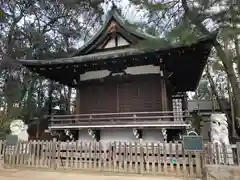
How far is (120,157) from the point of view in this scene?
7.09m

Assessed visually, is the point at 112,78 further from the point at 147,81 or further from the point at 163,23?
the point at 163,23

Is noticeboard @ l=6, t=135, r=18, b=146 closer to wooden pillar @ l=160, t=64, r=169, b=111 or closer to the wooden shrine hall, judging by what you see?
the wooden shrine hall

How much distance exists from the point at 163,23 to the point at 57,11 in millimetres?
14898

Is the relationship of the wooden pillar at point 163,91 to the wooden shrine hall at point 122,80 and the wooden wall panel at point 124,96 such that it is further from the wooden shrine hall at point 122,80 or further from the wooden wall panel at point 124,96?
the wooden wall panel at point 124,96

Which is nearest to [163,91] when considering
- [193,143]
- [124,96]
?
[124,96]

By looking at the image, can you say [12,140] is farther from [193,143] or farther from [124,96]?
[193,143]

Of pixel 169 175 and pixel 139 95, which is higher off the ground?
pixel 139 95

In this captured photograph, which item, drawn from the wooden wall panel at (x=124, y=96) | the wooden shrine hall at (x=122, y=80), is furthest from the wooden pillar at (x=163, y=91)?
the wooden wall panel at (x=124, y=96)

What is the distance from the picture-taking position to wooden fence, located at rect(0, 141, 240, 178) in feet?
20.4

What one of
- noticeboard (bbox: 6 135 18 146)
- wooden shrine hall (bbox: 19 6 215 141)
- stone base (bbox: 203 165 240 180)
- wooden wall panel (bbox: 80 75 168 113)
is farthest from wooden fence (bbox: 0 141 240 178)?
wooden wall panel (bbox: 80 75 168 113)

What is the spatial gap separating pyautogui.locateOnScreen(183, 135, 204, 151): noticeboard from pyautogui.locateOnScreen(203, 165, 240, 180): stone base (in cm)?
59

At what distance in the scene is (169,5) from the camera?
7816 millimetres

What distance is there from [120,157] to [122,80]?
4.02m

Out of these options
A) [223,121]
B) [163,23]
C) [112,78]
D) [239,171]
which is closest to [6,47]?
[112,78]
